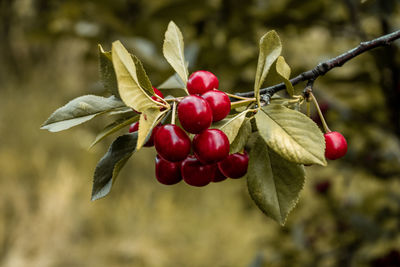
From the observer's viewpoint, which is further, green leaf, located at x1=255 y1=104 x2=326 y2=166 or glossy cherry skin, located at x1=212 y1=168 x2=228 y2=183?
glossy cherry skin, located at x1=212 y1=168 x2=228 y2=183

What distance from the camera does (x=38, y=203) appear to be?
2895mm

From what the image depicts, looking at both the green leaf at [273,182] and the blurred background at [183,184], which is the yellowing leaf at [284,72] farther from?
the blurred background at [183,184]

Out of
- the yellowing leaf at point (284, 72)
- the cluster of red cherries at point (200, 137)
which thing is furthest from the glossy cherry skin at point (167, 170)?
the yellowing leaf at point (284, 72)

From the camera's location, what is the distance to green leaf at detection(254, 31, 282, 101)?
0.31 metres

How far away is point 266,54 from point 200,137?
0.29ft

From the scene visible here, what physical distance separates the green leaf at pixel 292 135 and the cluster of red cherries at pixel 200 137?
35mm

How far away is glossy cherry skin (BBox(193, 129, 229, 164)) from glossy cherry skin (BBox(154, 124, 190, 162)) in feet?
0.05

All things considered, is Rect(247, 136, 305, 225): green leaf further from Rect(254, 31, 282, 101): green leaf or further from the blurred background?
the blurred background

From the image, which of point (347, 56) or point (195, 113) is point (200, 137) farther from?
point (347, 56)

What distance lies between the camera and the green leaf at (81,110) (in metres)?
0.32

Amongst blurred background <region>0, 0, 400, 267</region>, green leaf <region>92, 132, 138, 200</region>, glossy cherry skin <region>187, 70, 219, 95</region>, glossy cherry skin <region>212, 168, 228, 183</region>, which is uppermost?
glossy cherry skin <region>187, 70, 219, 95</region>

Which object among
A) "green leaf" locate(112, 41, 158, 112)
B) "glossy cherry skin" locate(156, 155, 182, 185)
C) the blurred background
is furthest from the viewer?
the blurred background

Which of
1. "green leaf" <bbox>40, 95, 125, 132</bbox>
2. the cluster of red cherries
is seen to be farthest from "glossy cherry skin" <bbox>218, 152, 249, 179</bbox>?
"green leaf" <bbox>40, 95, 125, 132</bbox>

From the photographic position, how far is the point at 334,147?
0.34 meters
